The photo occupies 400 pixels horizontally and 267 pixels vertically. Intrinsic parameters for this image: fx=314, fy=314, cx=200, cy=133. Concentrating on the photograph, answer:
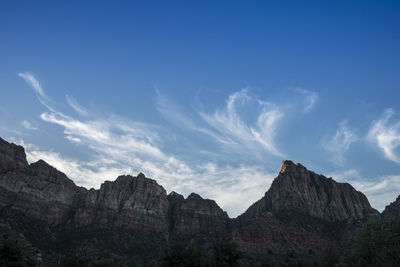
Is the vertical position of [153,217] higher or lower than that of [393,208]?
lower

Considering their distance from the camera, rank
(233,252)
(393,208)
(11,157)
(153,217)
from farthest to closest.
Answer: (393,208) → (153,217) → (11,157) → (233,252)

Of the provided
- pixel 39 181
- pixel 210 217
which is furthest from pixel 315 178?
pixel 39 181

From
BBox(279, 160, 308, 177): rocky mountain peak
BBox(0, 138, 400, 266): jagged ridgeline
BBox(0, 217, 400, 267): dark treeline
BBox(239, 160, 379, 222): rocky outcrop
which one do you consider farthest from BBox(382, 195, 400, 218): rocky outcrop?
BBox(0, 217, 400, 267): dark treeline

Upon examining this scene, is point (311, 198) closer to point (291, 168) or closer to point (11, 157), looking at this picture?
point (291, 168)

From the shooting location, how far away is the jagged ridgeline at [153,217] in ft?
333

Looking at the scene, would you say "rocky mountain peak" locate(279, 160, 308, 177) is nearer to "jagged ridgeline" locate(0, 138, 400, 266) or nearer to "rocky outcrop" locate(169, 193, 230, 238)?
"jagged ridgeline" locate(0, 138, 400, 266)

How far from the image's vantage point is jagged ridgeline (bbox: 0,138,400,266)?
10138 cm

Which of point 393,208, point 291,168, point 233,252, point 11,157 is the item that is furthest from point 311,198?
point 11,157

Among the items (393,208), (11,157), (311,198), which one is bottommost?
(11,157)

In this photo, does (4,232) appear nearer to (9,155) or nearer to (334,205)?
(9,155)

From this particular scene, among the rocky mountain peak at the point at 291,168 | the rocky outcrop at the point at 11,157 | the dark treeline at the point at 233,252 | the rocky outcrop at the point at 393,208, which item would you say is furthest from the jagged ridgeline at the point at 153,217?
the dark treeline at the point at 233,252

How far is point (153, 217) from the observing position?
6029 inches

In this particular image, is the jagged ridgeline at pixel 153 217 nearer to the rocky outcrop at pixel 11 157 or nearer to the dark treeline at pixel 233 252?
the rocky outcrop at pixel 11 157

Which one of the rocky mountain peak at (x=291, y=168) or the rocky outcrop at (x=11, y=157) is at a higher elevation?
the rocky mountain peak at (x=291, y=168)
